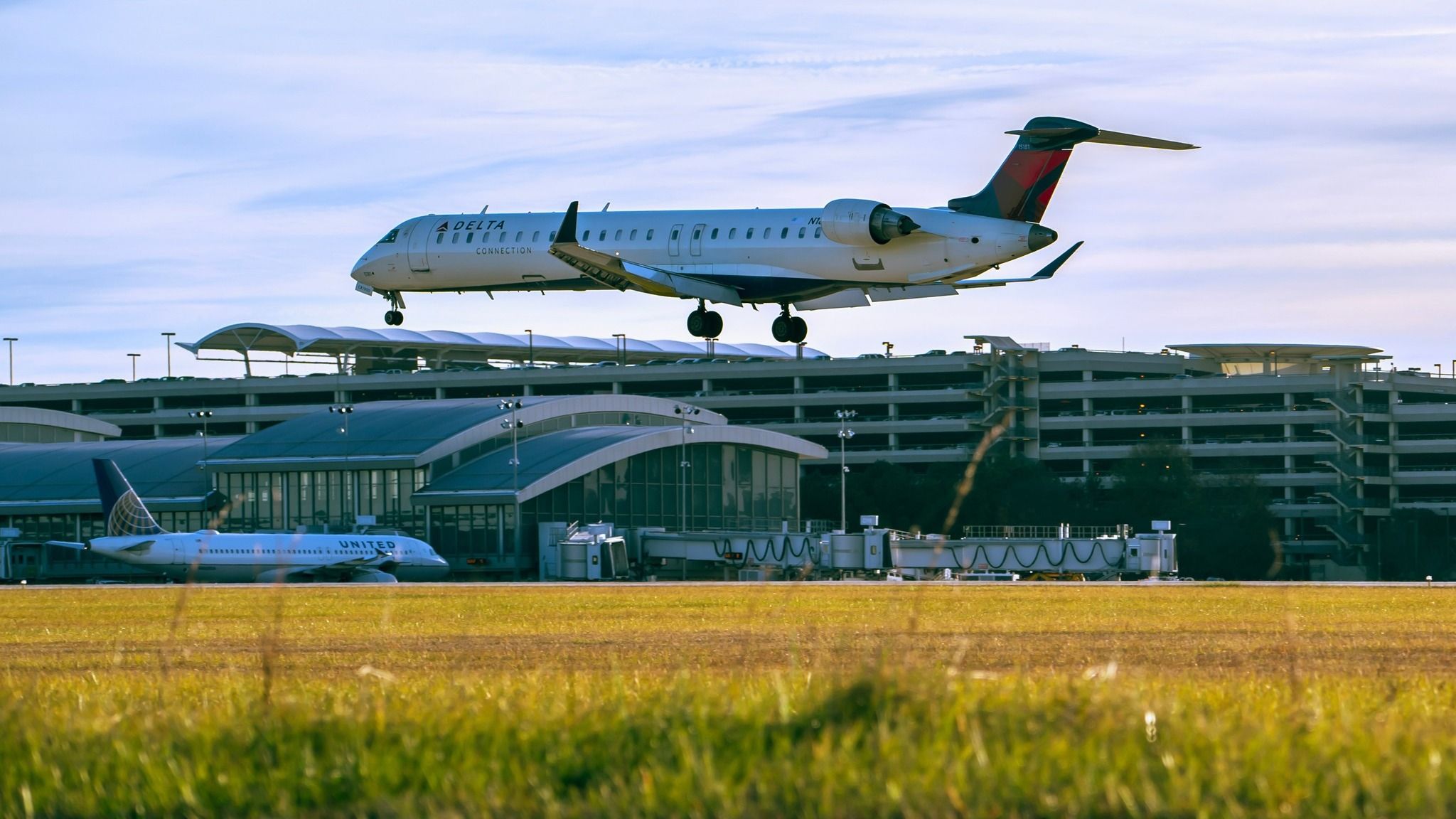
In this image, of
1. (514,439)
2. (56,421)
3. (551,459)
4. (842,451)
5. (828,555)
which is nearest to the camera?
(828,555)

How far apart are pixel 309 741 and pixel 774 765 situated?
9.24 feet

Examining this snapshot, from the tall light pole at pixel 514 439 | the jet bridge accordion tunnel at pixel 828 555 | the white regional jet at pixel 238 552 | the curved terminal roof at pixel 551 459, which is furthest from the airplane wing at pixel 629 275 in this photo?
the curved terminal roof at pixel 551 459

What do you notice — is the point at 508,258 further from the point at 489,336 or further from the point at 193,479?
→ the point at 489,336

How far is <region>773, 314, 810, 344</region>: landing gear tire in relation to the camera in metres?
57.2

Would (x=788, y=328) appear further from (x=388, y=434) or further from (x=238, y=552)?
(x=388, y=434)

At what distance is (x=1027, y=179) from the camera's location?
56406mm

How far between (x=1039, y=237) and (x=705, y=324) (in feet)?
34.7

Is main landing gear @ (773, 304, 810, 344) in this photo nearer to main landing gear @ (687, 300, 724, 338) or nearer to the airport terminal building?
main landing gear @ (687, 300, 724, 338)

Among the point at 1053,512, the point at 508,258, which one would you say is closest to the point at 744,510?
the point at 1053,512

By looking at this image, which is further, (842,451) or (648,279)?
(842,451)

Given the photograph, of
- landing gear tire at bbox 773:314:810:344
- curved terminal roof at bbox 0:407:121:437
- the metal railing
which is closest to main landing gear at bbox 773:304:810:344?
landing gear tire at bbox 773:314:810:344

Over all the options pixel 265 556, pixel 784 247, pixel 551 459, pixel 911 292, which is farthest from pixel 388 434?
pixel 911 292

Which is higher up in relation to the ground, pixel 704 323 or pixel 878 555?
pixel 704 323

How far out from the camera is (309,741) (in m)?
10.6
